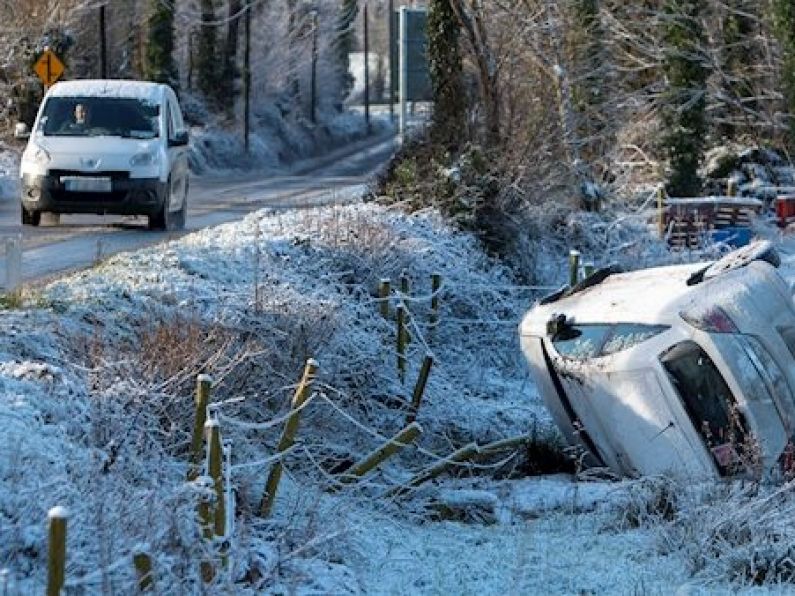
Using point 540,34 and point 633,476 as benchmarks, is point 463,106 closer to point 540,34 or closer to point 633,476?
point 540,34

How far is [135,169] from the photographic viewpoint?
20.6 metres

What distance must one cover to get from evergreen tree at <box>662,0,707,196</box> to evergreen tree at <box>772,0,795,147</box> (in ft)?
5.55

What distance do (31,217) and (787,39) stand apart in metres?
19.5

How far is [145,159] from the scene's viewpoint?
67.9 ft

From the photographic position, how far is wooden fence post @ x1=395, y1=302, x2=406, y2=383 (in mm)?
14708

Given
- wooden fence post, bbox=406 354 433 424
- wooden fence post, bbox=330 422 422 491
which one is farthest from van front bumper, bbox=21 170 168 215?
wooden fence post, bbox=330 422 422 491

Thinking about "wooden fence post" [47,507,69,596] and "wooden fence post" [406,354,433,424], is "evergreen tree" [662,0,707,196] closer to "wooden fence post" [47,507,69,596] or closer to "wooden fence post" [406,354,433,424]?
"wooden fence post" [406,354,433,424]

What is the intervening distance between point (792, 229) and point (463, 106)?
26.4 feet

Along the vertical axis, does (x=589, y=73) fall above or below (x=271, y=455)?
below

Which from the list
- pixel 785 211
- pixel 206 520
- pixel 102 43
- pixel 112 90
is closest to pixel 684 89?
pixel 785 211

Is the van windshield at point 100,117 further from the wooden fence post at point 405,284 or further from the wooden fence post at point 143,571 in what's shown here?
the wooden fence post at point 143,571

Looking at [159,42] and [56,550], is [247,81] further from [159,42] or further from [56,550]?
[56,550]

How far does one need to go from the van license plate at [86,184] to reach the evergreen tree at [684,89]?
650 inches

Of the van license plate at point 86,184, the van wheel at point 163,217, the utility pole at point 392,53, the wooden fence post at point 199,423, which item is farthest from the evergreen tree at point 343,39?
the wooden fence post at point 199,423
